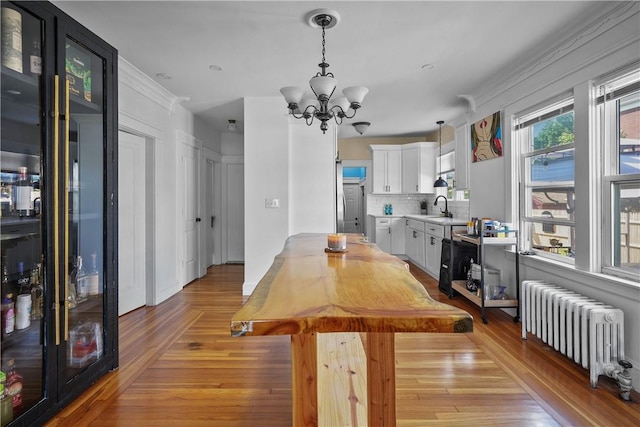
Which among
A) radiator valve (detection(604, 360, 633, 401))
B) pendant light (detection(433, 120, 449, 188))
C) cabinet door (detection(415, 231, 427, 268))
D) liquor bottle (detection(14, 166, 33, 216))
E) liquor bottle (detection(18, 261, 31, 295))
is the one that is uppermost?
pendant light (detection(433, 120, 449, 188))

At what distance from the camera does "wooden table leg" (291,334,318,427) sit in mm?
1042

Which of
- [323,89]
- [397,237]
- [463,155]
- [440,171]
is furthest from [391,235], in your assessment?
[323,89]

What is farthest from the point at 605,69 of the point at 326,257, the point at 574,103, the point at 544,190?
the point at 326,257

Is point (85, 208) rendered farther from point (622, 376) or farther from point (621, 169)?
point (621, 169)

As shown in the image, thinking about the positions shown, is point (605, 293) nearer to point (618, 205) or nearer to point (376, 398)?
point (618, 205)

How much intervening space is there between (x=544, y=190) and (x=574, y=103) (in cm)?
84

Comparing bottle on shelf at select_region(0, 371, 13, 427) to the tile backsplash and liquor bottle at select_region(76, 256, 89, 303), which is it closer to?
liquor bottle at select_region(76, 256, 89, 303)

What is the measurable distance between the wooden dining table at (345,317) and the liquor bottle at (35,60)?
1.69 m

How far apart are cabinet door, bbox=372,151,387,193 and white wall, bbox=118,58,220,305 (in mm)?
3526

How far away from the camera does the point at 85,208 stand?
2.14 metres

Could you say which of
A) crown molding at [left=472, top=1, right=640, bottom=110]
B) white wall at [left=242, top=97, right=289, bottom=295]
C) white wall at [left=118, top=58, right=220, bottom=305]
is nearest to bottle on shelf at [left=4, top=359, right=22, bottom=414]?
white wall at [left=118, top=58, right=220, bottom=305]

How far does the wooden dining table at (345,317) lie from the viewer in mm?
916

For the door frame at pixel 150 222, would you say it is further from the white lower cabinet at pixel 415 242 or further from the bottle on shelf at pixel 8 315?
the white lower cabinet at pixel 415 242

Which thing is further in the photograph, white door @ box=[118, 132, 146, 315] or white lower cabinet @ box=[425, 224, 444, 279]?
white lower cabinet @ box=[425, 224, 444, 279]
